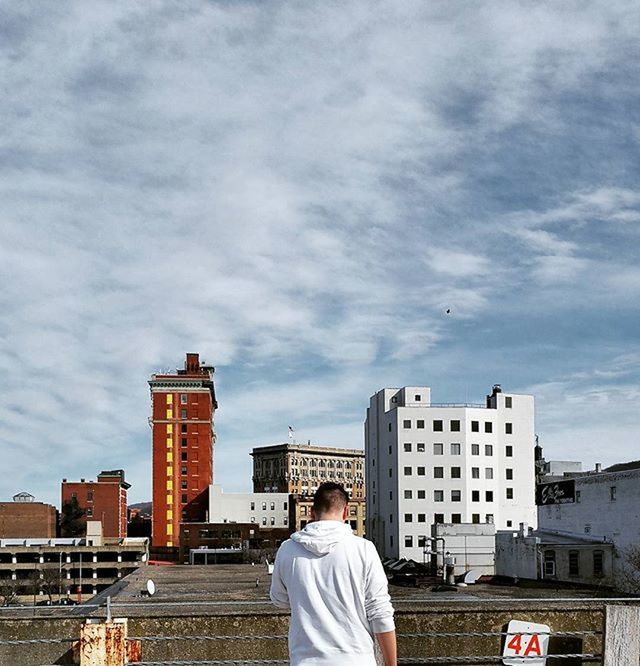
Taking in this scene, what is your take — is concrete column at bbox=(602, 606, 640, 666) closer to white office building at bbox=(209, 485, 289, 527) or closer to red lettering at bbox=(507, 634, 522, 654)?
red lettering at bbox=(507, 634, 522, 654)

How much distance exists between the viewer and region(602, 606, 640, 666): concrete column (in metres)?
8.54

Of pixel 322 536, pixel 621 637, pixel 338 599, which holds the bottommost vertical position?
pixel 621 637

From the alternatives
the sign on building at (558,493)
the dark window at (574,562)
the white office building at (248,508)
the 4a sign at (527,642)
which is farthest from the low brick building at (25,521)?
the 4a sign at (527,642)

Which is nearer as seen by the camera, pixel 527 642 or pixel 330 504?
pixel 330 504

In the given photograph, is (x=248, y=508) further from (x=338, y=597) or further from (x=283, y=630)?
(x=338, y=597)

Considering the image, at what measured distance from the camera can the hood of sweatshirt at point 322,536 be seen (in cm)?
586

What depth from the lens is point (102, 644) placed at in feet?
28.1

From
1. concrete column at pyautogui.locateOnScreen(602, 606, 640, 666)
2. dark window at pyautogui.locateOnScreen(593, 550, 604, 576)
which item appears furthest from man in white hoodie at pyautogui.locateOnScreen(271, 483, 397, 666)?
dark window at pyautogui.locateOnScreen(593, 550, 604, 576)

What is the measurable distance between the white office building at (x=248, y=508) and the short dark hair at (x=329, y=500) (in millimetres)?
133852

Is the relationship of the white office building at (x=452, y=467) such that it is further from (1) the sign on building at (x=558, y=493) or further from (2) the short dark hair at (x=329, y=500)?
(2) the short dark hair at (x=329, y=500)

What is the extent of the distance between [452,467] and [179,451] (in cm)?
5440

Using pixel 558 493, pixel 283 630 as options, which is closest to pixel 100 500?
pixel 558 493

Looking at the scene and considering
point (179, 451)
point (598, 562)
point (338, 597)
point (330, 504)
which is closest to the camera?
point (338, 597)

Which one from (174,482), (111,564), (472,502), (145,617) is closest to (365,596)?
(145,617)
